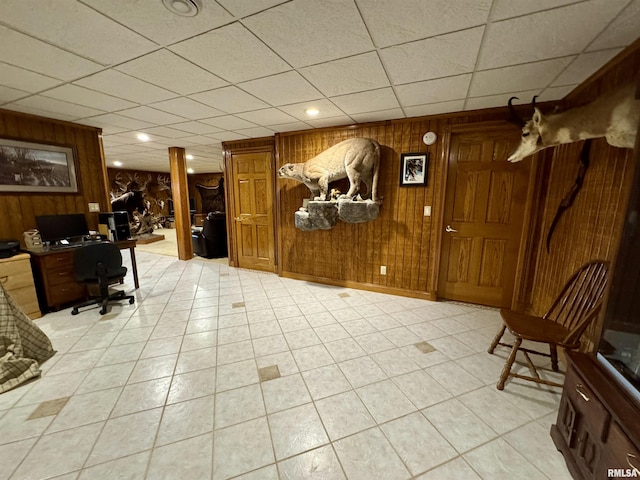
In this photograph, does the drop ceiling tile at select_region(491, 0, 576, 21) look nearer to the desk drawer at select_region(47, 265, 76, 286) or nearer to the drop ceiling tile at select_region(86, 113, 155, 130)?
the drop ceiling tile at select_region(86, 113, 155, 130)

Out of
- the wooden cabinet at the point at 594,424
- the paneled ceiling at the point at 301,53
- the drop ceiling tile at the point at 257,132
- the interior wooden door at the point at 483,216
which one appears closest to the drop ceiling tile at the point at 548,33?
the paneled ceiling at the point at 301,53

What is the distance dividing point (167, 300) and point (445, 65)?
389 centimetres

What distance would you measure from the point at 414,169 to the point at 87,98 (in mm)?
3591

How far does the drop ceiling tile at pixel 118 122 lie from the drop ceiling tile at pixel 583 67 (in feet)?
14.5

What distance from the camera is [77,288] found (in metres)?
3.14

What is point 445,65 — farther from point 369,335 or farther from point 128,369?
point 128,369

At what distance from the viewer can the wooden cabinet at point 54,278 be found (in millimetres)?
2832

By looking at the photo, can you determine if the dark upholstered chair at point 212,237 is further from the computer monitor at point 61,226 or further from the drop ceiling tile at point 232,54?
the drop ceiling tile at point 232,54

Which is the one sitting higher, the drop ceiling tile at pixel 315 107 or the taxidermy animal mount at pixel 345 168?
the drop ceiling tile at pixel 315 107

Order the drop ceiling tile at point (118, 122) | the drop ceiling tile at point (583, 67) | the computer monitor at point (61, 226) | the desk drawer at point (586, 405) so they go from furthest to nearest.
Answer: the drop ceiling tile at point (118, 122) < the computer monitor at point (61, 226) < the drop ceiling tile at point (583, 67) < the desk drawer at point (586, 405)

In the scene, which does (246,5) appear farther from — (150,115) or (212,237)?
(212,237)

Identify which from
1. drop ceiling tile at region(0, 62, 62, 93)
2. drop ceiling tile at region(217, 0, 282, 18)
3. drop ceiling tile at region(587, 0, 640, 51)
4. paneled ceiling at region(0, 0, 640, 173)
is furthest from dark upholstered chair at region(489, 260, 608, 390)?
drop ceiling tile at region(0, 62, 62, 93)

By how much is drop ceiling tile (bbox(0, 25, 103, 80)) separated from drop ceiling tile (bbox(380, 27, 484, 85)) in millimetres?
2171

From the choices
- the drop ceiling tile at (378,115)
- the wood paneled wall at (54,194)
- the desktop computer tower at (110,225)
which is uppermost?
the drop ceiling tile at (378,115)
